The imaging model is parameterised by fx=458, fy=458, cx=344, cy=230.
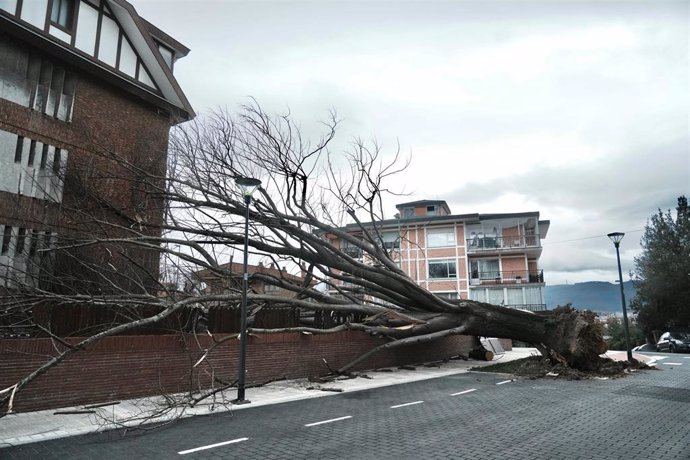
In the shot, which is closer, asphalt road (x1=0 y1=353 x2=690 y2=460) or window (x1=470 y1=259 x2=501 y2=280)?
asphalt road (x1=0 y1=353 x2=690 y2=460)

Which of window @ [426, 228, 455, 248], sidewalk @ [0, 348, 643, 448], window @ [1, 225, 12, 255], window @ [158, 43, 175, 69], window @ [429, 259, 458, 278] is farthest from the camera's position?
window @ [426, 228, 455, 248]

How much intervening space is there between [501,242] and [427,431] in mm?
34977

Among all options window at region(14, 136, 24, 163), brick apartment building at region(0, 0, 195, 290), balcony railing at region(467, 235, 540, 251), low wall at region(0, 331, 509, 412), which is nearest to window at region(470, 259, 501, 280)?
balcony railing at region(467, 235, 540, 251)

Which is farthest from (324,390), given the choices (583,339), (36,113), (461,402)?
(36,113)

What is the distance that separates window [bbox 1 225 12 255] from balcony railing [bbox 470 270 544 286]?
33.9 metres

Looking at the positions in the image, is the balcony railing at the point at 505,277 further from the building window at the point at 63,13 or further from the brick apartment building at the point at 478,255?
the building window at the point at 63,13

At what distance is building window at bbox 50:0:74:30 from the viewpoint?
1507 centimetres

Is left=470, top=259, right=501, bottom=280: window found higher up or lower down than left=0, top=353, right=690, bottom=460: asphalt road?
higher up

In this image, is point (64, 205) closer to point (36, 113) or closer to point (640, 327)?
point (36, 113)

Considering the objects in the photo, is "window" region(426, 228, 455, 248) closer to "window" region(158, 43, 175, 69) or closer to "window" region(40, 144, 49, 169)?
"window" region(158, 43, 175, 69)

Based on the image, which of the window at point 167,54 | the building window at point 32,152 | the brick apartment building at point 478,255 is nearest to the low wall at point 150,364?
the building window at point 32,152

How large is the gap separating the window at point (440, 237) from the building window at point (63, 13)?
104ft

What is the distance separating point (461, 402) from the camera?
400 inches

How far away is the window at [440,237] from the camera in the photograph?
40.6m
